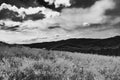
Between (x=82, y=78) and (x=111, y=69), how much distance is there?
7.18ft

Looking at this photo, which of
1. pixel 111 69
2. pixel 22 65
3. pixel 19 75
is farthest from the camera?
pixel 111 69

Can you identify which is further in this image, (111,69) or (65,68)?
(111,69)

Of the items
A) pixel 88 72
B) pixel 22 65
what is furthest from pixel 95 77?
pixel 22 65

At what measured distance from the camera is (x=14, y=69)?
6559 mm

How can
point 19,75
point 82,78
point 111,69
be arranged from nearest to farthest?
point 19,75 → point 82,78 → point 111,69

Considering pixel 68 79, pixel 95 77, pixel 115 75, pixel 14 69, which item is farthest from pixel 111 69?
pixel 14 69

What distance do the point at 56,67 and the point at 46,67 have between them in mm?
457

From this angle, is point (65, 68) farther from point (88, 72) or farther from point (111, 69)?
point (111, 69)

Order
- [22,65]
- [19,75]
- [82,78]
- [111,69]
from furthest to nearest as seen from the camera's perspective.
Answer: [111,69], [22,65], [82,78], [19,75]

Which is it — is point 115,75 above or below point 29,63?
below

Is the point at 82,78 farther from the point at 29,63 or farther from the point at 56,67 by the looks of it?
the point at 29,63

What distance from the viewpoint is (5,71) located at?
625cm

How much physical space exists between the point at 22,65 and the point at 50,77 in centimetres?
130

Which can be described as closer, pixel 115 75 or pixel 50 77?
pixel 50 77
